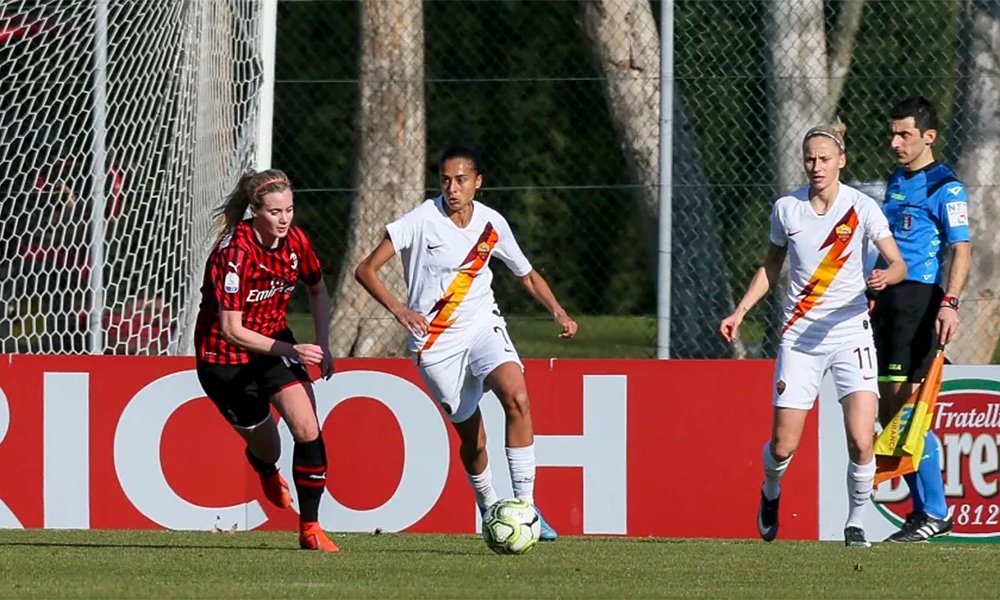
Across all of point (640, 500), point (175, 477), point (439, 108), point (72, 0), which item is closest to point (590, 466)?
point (640, 500)

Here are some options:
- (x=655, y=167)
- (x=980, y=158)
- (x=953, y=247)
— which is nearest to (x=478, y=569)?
(x=953, y=247)

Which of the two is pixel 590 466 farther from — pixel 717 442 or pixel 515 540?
pixel 515 540

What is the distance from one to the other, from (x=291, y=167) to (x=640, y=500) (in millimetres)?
8764

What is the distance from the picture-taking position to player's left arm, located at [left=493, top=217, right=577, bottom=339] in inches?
348

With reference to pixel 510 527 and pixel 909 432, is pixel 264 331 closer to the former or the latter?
pixel 510 527

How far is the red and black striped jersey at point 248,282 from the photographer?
8.16 metres

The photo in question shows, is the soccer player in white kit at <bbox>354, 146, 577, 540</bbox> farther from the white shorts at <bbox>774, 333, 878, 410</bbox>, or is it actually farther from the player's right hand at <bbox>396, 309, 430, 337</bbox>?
the white shorts at <bbox>774, 333, 878, 410</bbox>

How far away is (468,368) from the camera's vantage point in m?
8.75

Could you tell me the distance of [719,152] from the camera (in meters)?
11.3

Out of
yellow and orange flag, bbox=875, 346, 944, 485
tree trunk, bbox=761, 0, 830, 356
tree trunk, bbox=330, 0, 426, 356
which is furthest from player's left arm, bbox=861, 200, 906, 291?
tree trunk, bbox=330, 0, 426, 356

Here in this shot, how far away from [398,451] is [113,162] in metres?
2.47

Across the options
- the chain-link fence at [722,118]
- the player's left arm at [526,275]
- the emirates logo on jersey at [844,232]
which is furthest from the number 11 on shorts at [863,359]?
the chain-link fence at [722,118]

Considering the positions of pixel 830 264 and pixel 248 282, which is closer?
pixel 248 282

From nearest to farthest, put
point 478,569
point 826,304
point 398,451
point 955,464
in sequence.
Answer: point 478,569
point 826,304
point 955,464
point 398,451
